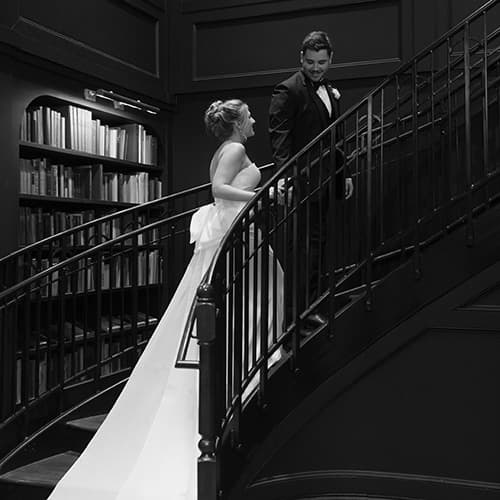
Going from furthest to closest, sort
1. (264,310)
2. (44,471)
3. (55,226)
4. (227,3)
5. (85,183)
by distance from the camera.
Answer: (227,3)
(85,183)
(55,226)
(44,471)
(264,310)

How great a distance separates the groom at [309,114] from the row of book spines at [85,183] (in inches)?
→ 82.3

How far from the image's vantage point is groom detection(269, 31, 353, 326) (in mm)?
3475

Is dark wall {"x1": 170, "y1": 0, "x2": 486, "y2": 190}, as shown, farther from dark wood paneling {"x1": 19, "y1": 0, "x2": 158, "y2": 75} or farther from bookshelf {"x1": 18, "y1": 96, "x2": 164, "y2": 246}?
bookshelf {"x1": 18, "y1": 96, "x2": 164, "y2": 246}

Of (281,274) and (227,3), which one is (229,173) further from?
(227,3)

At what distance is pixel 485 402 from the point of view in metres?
3.23

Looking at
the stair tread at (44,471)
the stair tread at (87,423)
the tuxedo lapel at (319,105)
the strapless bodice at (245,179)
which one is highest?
the tuxedo lapel at (319,105)

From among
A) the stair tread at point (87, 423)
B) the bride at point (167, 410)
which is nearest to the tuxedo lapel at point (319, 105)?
the bride at point (167, 410)

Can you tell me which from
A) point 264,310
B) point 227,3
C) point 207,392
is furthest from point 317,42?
point 227,3

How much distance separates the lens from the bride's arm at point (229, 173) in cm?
342

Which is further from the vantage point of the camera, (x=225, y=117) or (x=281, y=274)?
(x=281, y=274)

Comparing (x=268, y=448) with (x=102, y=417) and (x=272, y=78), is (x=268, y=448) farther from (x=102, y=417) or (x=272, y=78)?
(x=272, y=78)

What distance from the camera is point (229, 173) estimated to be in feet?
11.2

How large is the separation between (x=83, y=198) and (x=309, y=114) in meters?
2.40

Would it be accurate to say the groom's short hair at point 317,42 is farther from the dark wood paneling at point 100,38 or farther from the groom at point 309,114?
the dark wood paneling at point 100,38
